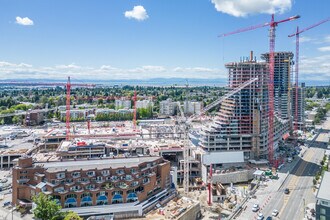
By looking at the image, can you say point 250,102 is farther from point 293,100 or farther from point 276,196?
point 293,100

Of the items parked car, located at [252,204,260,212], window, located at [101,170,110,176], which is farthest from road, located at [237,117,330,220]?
window, located at [101,170,110,176]

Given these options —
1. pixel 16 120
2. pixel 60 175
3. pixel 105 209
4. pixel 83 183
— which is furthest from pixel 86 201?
pixel 16 120

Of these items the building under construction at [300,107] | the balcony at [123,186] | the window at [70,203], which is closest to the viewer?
the window at [70,203]

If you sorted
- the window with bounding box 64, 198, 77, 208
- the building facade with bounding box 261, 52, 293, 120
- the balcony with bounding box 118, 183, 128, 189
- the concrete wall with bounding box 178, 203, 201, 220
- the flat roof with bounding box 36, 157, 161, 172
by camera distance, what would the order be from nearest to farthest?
the window with bounding box 64, 198, 77, 208 → the concrete wall with bounding box 178, 203, 201, 220 → the balcony with bounding box 118, 183, 128, 189 → the flat roof with bounding box 36, 157, 161, 172 → the building facade with bounding box 261, 52, 293, 120

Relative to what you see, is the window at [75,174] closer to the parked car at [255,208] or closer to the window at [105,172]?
the window at [105,172]

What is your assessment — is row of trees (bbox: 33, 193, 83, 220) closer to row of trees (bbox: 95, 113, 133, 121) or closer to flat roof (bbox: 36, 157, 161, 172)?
flat roof (bbox: 36, 157, 161, 172)

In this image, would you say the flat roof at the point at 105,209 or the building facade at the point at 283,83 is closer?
the flat roof at the point at 105,209

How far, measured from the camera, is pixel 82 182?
3272 cm

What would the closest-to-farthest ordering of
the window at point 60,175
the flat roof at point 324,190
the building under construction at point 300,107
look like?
the flat roof at point 324,190 < the window at point 60,175 < the building under construction at point 300,107

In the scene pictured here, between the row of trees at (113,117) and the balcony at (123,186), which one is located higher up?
the row of trees at (113,117)

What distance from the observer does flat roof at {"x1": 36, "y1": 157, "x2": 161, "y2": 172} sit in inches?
1348

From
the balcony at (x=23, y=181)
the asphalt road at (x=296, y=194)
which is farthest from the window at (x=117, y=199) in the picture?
the asphalt road at (x=296, y=194)

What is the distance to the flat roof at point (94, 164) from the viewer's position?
34.2 meters

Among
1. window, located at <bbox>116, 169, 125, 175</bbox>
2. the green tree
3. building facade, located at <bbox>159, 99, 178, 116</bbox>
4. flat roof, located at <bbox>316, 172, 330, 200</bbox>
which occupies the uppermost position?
building facade, located at <bbox>159, 99, 178, 116</bbox>
